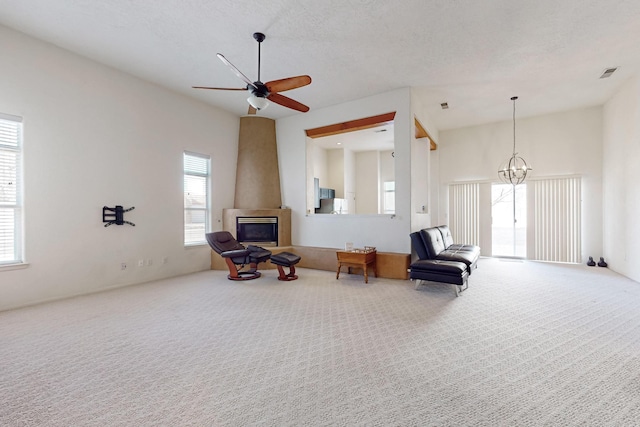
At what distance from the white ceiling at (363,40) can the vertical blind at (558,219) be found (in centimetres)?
225

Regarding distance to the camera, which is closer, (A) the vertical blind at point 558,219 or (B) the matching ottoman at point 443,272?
(B) the matching ottoman at point 443,272

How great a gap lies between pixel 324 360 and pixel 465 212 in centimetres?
718

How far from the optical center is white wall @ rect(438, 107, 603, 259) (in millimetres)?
6535

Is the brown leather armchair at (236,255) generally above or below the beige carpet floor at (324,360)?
above

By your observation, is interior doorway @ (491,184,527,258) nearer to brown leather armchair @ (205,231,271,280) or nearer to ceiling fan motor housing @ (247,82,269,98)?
brown leather armchair @ (205,231,271,280)

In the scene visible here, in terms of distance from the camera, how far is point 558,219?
696cm

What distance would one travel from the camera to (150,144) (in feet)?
17.5

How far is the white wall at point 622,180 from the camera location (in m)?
4.97

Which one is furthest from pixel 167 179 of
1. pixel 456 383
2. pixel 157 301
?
pixel 456 383

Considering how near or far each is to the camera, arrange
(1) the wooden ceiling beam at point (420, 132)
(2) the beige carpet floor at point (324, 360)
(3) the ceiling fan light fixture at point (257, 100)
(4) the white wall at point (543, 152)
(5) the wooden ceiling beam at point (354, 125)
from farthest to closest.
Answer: (4) the white wall at point (543, 152) → (1) the wooden ceiling beam at point (420, 132) → (5) the wooden ceiling beam at point (354, 125) → (3) the ceiling fan light fixture at point (257, 100) → (2) the beige carpet floor at point (324, 360)

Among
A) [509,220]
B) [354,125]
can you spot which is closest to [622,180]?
[509,220]

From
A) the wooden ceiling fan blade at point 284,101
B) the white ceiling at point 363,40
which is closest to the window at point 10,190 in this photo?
the white ceiling at point 363,40

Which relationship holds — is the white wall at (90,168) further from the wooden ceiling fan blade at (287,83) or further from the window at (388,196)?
the window at (388,196)

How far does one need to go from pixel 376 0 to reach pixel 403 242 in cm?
389
